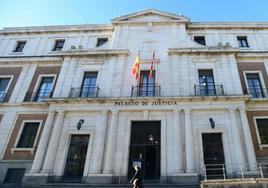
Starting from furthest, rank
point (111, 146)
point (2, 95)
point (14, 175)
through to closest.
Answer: point (2, 95) < point (14, 175) < point (111, 146)

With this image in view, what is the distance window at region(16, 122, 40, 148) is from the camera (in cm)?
1552

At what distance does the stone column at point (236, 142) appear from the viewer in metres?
12.7

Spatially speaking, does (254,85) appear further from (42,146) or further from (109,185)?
(42,146)

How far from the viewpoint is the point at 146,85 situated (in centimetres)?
1664

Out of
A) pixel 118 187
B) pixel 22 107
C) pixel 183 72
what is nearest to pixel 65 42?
pixel 22 107

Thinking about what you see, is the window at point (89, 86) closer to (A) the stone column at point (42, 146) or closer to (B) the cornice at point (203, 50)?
(A) the stone column at point (42, 146)

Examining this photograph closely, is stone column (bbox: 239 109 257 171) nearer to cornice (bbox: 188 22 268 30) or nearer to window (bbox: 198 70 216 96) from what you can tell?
window (bbox: 198 70 216 96)

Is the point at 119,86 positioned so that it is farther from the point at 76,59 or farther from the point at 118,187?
the point at 118,187

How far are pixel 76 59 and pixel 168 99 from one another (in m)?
8.59

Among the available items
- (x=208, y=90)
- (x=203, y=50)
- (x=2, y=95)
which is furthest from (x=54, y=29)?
(x=208, y=90)

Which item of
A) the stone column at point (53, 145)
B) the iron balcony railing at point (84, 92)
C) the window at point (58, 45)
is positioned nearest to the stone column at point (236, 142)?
the iron balcony railing at point (84, 92)

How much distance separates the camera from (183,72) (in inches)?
652

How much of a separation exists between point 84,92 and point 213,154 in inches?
399

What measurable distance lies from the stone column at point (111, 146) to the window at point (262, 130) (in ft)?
31.9
